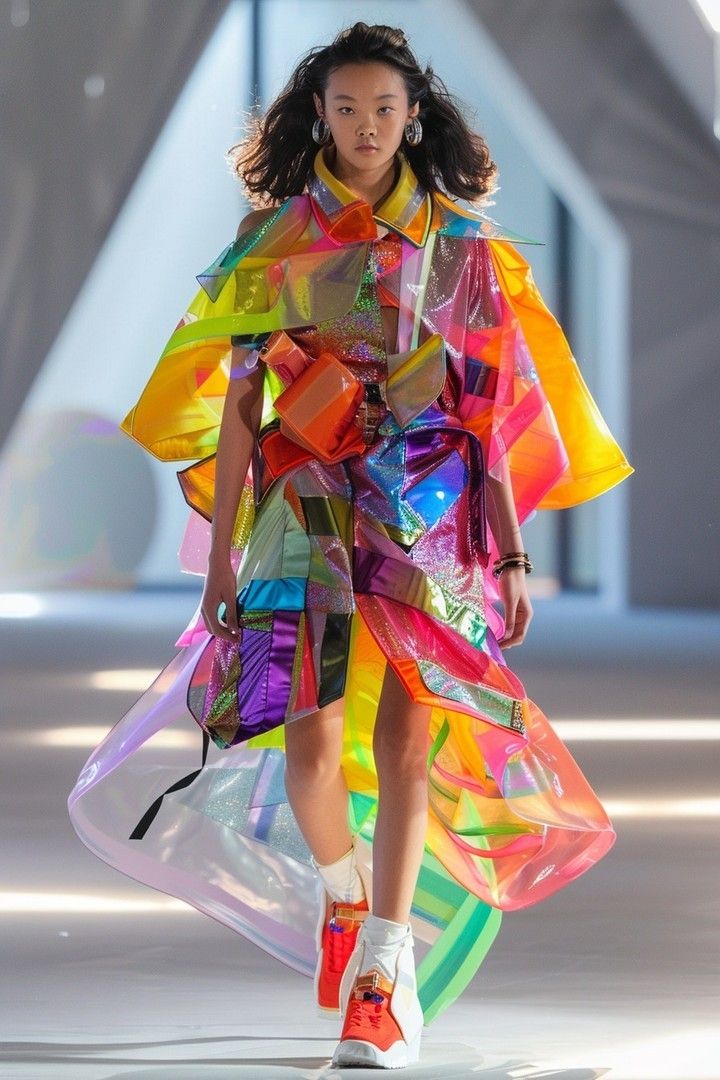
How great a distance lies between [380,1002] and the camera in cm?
194

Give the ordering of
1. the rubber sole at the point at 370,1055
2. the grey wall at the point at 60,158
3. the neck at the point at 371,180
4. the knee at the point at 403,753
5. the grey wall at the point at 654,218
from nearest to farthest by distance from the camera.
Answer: the rubber sole at the point at 370,1055, the knee at the point at 403,753, the neck at the point at 371,180, the grey wall at the point at 654,218, the grey wall at the point at 60,158

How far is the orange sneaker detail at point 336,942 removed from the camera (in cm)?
212

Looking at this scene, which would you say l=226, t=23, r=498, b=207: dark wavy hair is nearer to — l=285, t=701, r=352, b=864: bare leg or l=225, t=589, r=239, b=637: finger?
l=225, t=589, r=239, b=637: finger

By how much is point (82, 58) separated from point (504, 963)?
8.03 m

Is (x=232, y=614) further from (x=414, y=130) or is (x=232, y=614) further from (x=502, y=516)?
(x=414, y=130)

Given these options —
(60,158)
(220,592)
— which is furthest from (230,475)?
(60,158)

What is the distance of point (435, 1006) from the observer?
85.1 inches

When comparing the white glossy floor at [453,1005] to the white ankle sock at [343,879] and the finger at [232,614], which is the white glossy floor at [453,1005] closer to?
the white ankle sock at [343,879]

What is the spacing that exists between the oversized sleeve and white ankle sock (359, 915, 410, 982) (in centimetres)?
55

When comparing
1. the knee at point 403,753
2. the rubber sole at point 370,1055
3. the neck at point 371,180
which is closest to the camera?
the rubber sole at point 370,1055

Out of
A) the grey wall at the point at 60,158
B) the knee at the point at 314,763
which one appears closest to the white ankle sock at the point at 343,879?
the knee at the point at 314,763

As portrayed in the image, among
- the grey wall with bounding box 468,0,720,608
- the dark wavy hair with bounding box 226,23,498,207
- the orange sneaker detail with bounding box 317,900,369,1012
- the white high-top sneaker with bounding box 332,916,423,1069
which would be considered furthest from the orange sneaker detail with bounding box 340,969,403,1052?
the grey wall with bounding box 468,0,720,608

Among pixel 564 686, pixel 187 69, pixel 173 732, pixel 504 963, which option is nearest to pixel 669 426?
pixel 187 69

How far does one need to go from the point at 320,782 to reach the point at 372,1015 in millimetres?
278
